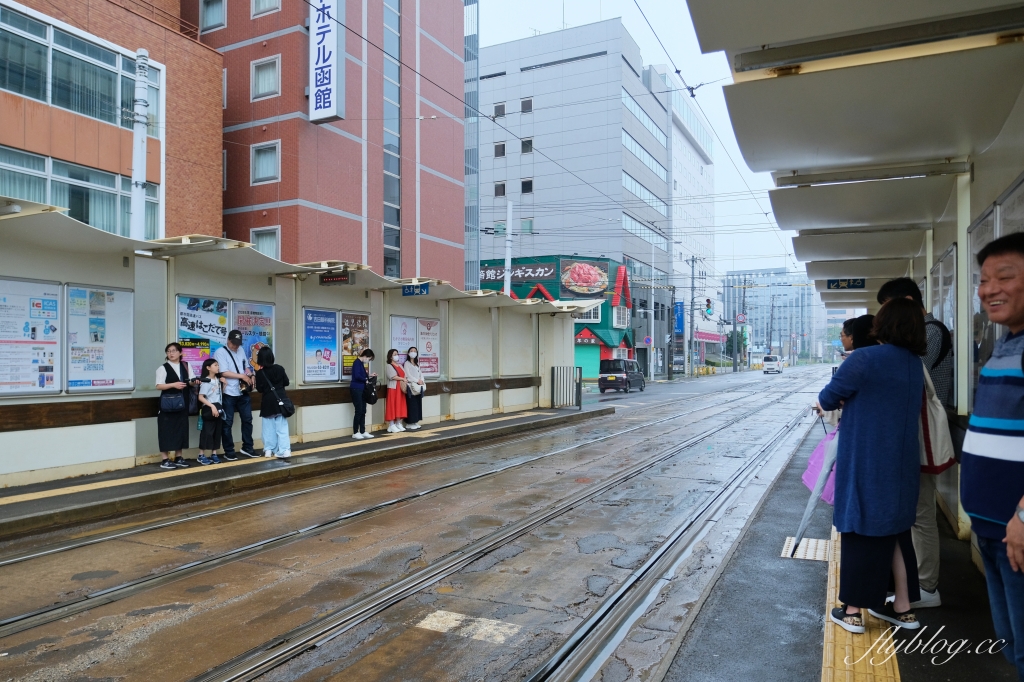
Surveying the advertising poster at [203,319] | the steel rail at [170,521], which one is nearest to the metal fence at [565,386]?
the steel rail at [170,521]

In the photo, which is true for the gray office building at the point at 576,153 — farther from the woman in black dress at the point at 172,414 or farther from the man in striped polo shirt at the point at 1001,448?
the man in striped polo shirt at the point at 1001,448

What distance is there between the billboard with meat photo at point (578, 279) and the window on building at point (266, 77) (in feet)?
89.8

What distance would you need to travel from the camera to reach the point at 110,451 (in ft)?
31.7

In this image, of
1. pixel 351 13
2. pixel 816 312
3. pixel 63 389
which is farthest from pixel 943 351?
pixel 816 312

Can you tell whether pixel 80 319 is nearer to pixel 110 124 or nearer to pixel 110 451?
pixel 110 451

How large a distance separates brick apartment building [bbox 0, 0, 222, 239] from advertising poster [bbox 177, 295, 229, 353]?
8.02 metres

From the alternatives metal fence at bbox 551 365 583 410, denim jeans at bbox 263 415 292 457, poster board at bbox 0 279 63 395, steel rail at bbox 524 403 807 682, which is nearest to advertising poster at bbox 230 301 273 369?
denim jeans at bbox 263 415 292 457

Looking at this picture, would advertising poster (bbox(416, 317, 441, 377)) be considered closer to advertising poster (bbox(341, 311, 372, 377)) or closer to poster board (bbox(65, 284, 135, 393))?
advertising poster (bbox(341, 311, 372, 377))

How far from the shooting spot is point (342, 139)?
24828 millimetres

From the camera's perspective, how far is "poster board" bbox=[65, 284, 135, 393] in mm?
9320

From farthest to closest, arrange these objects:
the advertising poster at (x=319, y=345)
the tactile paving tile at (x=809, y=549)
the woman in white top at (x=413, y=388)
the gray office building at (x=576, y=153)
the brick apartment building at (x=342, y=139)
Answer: the gray office building at (x=576, y=153)
the brick apartment building at (x=342, y=139)
the woman in white top at (x=413, y=388)
the advertising poster at (x=319, y=345)
the tactile paving tile at (x=809, y=549)

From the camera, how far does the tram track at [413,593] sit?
402cm

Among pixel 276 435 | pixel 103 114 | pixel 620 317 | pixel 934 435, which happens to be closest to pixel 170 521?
pixel 276 435

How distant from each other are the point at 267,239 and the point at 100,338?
49.1ft
